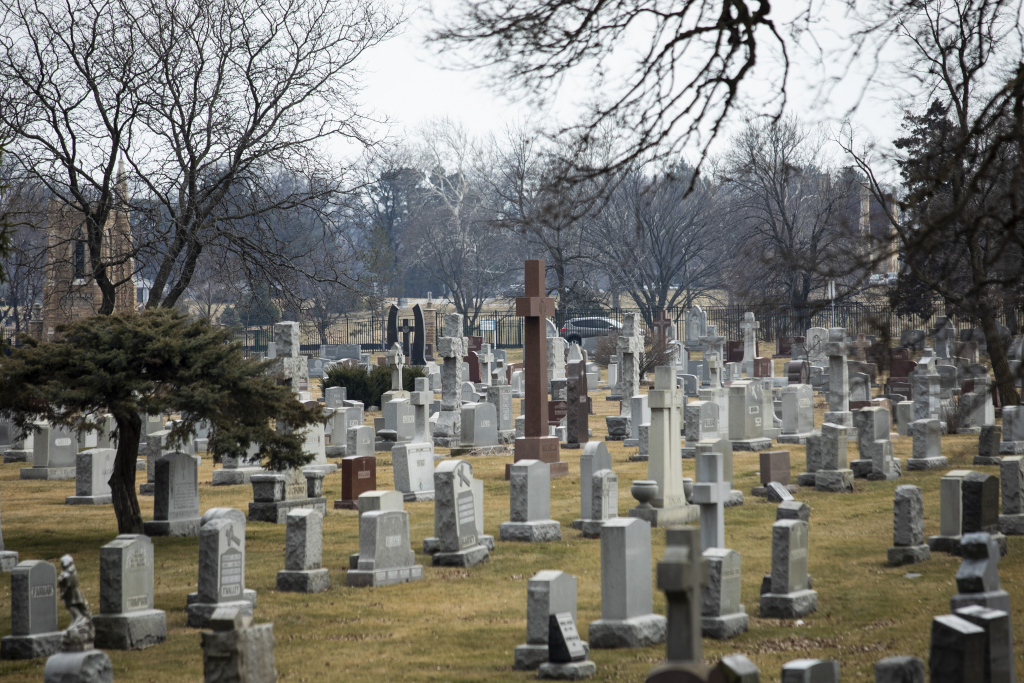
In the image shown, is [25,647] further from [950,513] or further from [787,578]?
[950,513]

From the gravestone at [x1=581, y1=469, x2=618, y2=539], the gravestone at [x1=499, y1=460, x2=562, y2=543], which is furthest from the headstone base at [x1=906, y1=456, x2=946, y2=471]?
the gravestone at [x1=499, y1=460, x2=562, y2=543]

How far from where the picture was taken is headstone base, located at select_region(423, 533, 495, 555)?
10375mm

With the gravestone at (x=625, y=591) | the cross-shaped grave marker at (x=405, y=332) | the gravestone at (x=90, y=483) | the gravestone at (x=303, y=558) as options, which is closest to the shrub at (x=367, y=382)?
the gravestone at (x=90, y=483)

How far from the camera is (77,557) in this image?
1059 cm

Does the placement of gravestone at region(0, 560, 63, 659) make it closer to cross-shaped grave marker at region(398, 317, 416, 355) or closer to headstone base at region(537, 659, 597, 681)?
headstone base at region(537, 659, 597, 681)

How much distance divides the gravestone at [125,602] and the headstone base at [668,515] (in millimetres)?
5446

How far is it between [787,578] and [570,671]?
89.0 inches

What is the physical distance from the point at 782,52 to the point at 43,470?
1503cm

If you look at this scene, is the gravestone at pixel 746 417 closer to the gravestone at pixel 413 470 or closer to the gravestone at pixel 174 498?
the gravestone at pixel 413 470

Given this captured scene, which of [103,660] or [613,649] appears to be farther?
[613,649]

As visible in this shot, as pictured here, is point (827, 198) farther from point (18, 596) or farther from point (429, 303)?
point (18, 596)

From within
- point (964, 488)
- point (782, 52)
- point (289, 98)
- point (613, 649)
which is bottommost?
point (613, 649)

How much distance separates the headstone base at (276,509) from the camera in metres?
12.8

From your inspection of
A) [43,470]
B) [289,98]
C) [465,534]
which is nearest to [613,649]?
[465,534]
